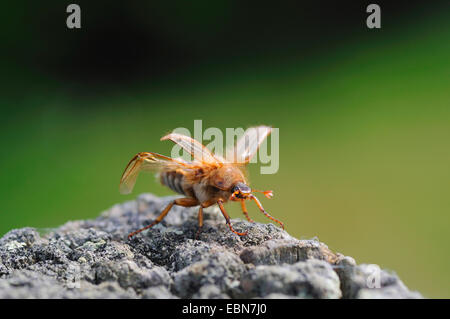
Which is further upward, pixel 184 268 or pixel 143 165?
pixel 143 165

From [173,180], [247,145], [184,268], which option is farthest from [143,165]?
[184,268]

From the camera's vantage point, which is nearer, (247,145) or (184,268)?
(184,268)

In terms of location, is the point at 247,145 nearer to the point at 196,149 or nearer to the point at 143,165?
the point at 196,149

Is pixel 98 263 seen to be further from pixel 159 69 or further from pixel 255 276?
pixel 159 69

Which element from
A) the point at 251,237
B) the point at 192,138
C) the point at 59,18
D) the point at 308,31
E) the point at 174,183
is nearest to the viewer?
the point at 251,237

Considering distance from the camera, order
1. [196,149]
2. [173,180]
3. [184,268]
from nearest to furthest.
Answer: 1. [184,268]
2. [196,149]
3. [173,180]

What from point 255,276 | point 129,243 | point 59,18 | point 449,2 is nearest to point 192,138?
point 129,243

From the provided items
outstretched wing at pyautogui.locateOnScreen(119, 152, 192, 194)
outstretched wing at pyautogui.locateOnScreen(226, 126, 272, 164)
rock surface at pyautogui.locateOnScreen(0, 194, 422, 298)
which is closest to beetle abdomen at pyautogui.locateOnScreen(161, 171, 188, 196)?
outstretched wing at pyautogui.locateOnScreen(119, 152, 192, 194)
